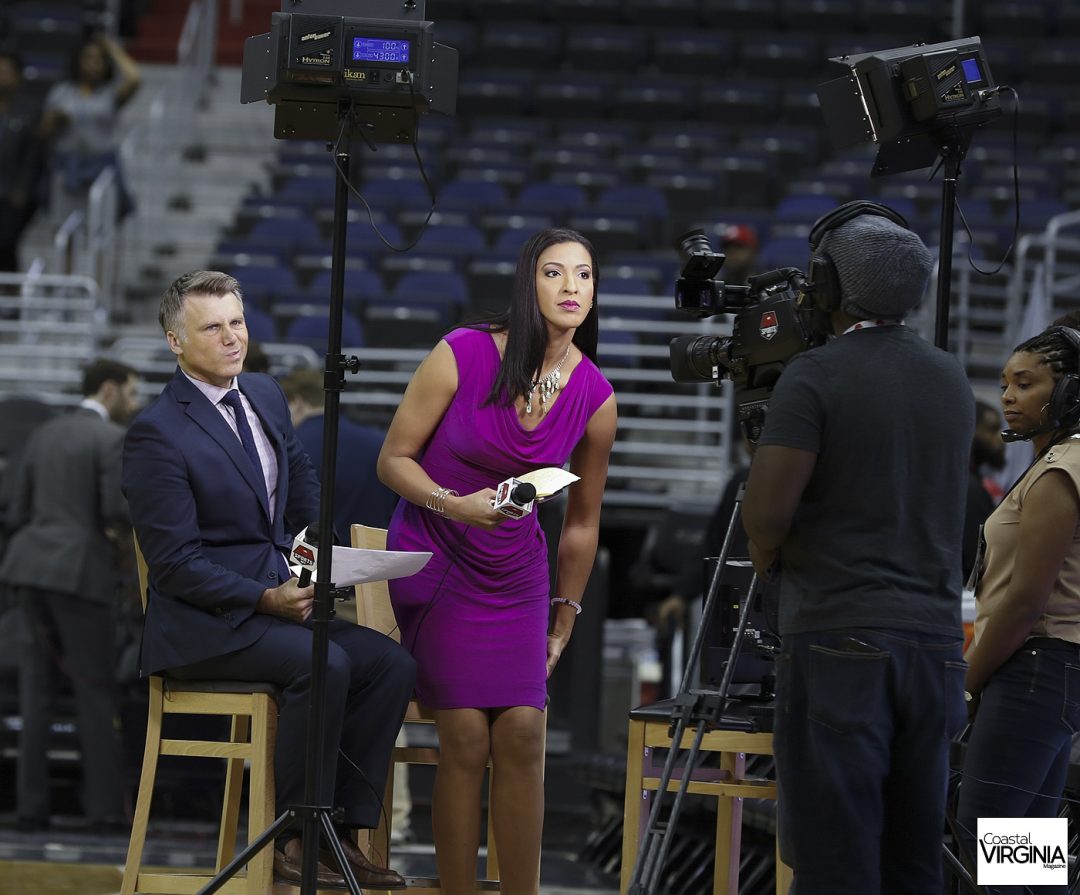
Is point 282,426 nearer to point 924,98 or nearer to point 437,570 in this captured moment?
point 437,570

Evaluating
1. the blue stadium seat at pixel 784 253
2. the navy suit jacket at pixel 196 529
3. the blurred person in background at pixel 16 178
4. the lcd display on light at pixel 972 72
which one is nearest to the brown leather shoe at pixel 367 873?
the navy suit jacket at pixel 196 529

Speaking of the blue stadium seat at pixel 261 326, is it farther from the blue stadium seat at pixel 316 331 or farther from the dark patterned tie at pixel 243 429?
the dark patterned tie at pixel 243 429

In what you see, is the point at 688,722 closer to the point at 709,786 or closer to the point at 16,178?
the point at 709,786

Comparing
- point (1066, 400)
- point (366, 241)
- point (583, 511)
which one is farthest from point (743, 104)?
point (1066, 400)

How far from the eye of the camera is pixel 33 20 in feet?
46.8

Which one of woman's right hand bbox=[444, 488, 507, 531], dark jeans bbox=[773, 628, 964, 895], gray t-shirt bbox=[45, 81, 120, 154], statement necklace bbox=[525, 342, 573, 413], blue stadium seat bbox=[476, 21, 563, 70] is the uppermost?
blue stadium seat bbox=[476, 21, 563, 70]

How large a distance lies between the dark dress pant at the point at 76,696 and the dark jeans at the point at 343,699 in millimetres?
2897

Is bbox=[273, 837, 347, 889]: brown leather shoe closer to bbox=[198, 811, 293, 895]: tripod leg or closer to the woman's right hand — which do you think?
bbox=[198, 811, 293, 895]: tripod leg

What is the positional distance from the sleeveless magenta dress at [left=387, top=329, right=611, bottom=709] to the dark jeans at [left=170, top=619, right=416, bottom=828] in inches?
3.8

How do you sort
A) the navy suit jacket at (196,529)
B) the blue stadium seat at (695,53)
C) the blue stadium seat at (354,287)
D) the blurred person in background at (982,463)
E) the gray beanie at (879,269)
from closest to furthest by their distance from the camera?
the gray beanie at (879,269), the navy suit jacket at (196,529), the blurred person in background at (982,463), the blue stadium seat at (354,287), the blue stadium seat at (695,53)

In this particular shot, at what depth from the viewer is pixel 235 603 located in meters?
3.75

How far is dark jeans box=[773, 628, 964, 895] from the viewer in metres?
2.83

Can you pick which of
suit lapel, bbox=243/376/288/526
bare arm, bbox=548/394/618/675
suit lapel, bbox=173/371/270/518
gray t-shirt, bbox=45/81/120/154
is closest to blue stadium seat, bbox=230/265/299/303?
gray t-shirt, bbox=45/81/120/154

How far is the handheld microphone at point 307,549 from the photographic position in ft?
11.8
